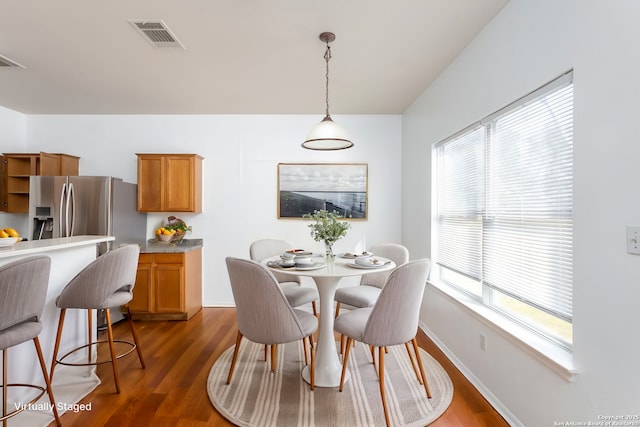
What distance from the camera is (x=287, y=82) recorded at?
122 inches

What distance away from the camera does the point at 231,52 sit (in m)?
2.55

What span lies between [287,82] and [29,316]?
8.97 feet

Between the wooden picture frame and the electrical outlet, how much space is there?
3.00 m

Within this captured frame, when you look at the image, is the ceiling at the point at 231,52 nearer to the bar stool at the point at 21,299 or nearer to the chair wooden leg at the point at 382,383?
the bar stool at the point at 21,299

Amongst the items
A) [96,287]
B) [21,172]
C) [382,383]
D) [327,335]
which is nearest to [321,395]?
[327,335]

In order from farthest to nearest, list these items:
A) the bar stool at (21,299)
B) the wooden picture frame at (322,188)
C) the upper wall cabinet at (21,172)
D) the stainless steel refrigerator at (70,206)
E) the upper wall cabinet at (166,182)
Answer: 1. the wooden picture frame at (322,188)
2. the upper wall cabinet at (166,182)
3. the upper wall cabinet at (21,172)
4. the stainless steel refrigerator at (70,206)
5. the bar stool at (21,299)

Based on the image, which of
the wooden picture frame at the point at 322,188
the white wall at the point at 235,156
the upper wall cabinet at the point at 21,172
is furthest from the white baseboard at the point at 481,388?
the upper wall cabinet at the point at 21,172

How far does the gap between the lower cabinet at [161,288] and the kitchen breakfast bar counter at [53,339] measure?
1000 mm

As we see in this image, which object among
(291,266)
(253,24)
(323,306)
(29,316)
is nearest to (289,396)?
(323,306)

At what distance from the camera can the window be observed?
1577 mm

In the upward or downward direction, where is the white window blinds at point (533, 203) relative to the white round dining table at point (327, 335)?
upward

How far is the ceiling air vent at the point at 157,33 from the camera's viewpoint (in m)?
2.16

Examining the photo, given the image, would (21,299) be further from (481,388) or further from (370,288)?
(481,388)

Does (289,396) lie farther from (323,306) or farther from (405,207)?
(405,207)
